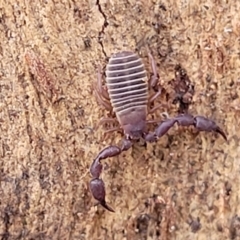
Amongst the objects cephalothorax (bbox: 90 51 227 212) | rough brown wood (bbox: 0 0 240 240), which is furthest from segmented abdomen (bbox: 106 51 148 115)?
rough brown wood (bbox: 0 0 240 240)

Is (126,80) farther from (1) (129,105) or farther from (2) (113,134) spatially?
(2) (113,134)

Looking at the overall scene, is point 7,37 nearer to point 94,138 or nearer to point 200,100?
point 94,138

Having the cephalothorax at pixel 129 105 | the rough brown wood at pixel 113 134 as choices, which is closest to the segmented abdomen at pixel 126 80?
the cephalothorax at pixel 129 105

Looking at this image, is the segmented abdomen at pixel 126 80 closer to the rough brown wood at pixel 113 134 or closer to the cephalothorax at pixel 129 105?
the cephalothorax at pixel 129 105

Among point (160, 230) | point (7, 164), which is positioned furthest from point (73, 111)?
point (160, 230)

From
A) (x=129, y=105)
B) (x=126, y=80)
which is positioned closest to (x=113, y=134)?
(x=129, y=105)

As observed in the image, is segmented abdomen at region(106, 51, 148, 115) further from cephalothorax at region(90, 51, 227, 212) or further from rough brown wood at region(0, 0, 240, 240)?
rough brown wood at region(0, 0, 240, 240)
